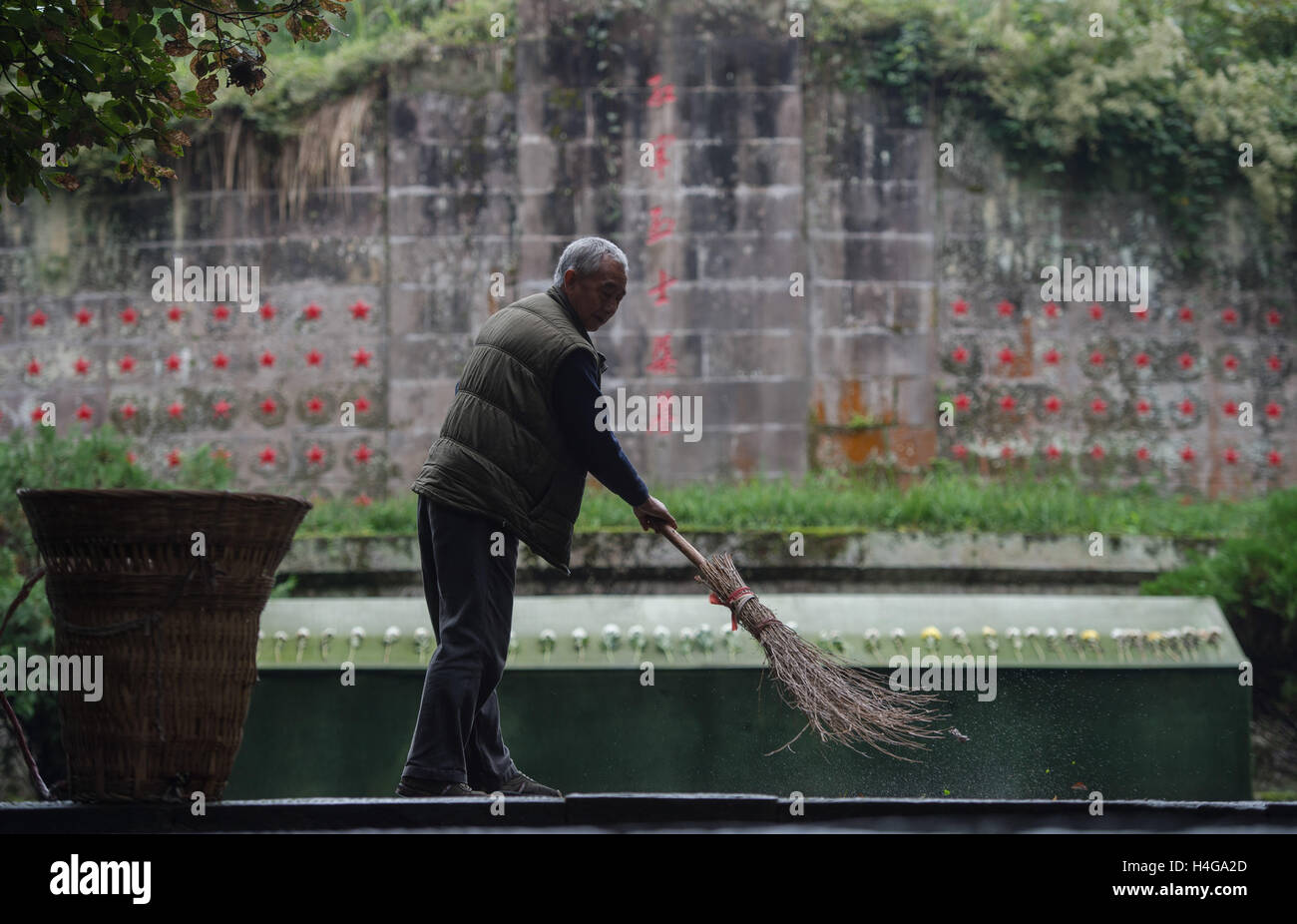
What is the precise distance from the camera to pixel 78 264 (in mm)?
9469

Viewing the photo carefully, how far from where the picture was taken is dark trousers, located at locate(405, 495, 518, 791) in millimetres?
4035

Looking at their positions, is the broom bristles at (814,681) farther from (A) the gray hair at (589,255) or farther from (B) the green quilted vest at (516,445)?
(A) the gray hair at (589,255)

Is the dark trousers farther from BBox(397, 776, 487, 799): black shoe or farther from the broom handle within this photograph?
the broom handle

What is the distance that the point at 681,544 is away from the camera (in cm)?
424

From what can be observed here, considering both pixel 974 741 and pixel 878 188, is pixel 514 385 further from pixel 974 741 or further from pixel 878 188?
pixel 878 188

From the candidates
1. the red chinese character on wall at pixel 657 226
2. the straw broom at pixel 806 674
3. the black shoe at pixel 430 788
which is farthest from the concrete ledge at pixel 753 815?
the red chinese character on wall at pixel 657 226

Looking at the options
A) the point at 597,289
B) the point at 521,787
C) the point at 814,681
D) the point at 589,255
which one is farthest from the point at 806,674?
the point at 589,255

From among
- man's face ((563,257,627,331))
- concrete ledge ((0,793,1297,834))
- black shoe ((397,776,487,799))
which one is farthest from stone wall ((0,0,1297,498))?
concrete ledge ((0,793,1297,834))

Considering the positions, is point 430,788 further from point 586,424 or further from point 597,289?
point 597,289

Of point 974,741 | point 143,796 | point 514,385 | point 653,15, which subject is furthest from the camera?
point 653,15

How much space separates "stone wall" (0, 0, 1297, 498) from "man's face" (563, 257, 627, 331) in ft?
13.8

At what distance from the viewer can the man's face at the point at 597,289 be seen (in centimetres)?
437

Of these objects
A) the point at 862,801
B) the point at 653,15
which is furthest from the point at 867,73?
the point at 862,801

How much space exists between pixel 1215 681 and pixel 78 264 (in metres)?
7.59
